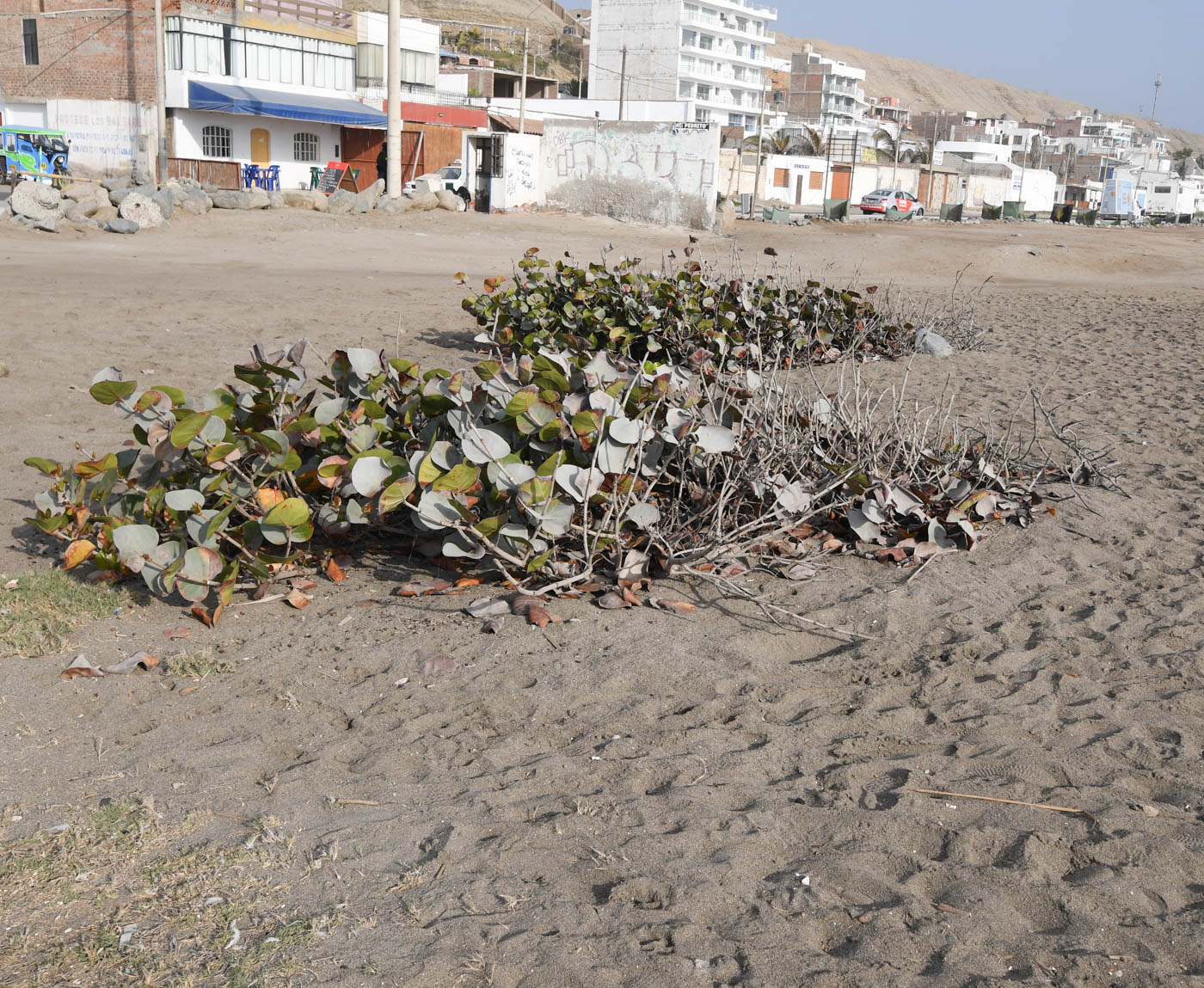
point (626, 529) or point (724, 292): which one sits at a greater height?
point (724, 292)

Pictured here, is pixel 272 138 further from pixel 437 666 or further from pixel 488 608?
pixel 437 666

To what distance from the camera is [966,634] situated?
376cm

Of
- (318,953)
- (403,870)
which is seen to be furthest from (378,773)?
(318,953)

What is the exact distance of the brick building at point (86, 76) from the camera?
33.2m

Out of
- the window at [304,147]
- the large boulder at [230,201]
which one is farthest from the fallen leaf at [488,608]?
the window at [304,147]

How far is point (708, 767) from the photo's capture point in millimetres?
2877

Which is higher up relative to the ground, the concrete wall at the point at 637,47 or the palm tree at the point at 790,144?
the concrete wall at the point at 637,47

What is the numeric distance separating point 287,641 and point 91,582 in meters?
A: 0.93

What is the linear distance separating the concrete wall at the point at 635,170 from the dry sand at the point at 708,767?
66.2ft

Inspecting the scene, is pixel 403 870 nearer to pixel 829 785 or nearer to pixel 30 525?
pixel 829 785

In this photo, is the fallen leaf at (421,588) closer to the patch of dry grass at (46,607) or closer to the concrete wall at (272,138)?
the patch of dry grass at (46,607)

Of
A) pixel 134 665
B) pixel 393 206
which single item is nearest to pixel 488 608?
pixel 134 665

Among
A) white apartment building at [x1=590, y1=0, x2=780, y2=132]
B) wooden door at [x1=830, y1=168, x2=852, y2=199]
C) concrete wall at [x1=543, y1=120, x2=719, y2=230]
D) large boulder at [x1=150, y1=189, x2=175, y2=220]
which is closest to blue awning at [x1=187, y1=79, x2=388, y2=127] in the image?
concrete wall at [x1=543, y1=120, x2=719, y2=230]

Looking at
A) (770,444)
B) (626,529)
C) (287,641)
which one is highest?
(770,444)
